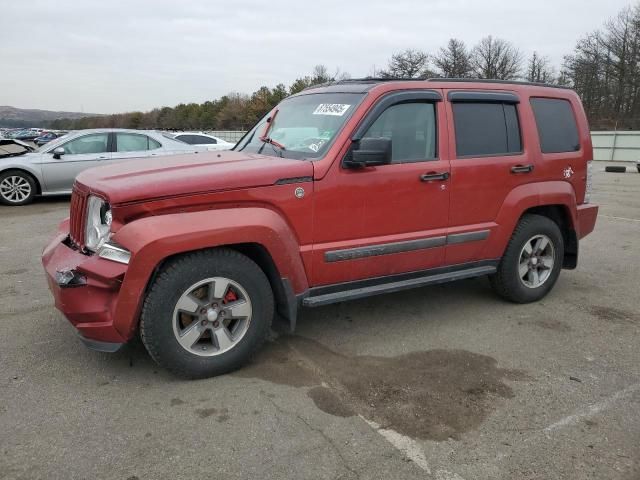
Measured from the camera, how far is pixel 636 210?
10492 mm

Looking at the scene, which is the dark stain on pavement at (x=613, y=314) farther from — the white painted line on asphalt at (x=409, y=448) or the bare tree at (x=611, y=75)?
the bare tree at (x=611, y=75)

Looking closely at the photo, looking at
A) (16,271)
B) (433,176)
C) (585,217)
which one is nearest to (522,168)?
(433,176)

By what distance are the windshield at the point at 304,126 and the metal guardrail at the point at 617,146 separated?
25.2m

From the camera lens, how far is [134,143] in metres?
11.4

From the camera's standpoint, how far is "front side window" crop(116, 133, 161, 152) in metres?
11.2

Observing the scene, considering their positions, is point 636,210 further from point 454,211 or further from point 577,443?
point 577,443

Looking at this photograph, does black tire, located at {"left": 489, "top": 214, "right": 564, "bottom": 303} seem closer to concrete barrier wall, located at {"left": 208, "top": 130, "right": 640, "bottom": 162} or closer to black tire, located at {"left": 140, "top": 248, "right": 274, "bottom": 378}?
black tire, located at {"left": 140, "top": 248, "right": 274, "bottom": 378}

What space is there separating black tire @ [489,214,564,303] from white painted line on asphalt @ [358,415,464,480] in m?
2.43

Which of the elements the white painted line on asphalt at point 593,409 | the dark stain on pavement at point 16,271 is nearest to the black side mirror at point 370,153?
the white painted line on asphalt at point 593,409

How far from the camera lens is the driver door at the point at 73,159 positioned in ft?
36.1

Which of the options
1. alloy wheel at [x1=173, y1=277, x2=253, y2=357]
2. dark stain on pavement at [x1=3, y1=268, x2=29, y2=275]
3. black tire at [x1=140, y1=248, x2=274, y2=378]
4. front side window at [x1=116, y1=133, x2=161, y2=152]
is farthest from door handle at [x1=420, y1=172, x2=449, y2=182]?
front side window at [x1=116, y1=133, x2=161, y2=152]

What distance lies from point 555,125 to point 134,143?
8.95 meters

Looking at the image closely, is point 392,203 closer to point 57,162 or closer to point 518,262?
point 518,262

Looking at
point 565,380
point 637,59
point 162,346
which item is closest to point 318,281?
point 162,346
